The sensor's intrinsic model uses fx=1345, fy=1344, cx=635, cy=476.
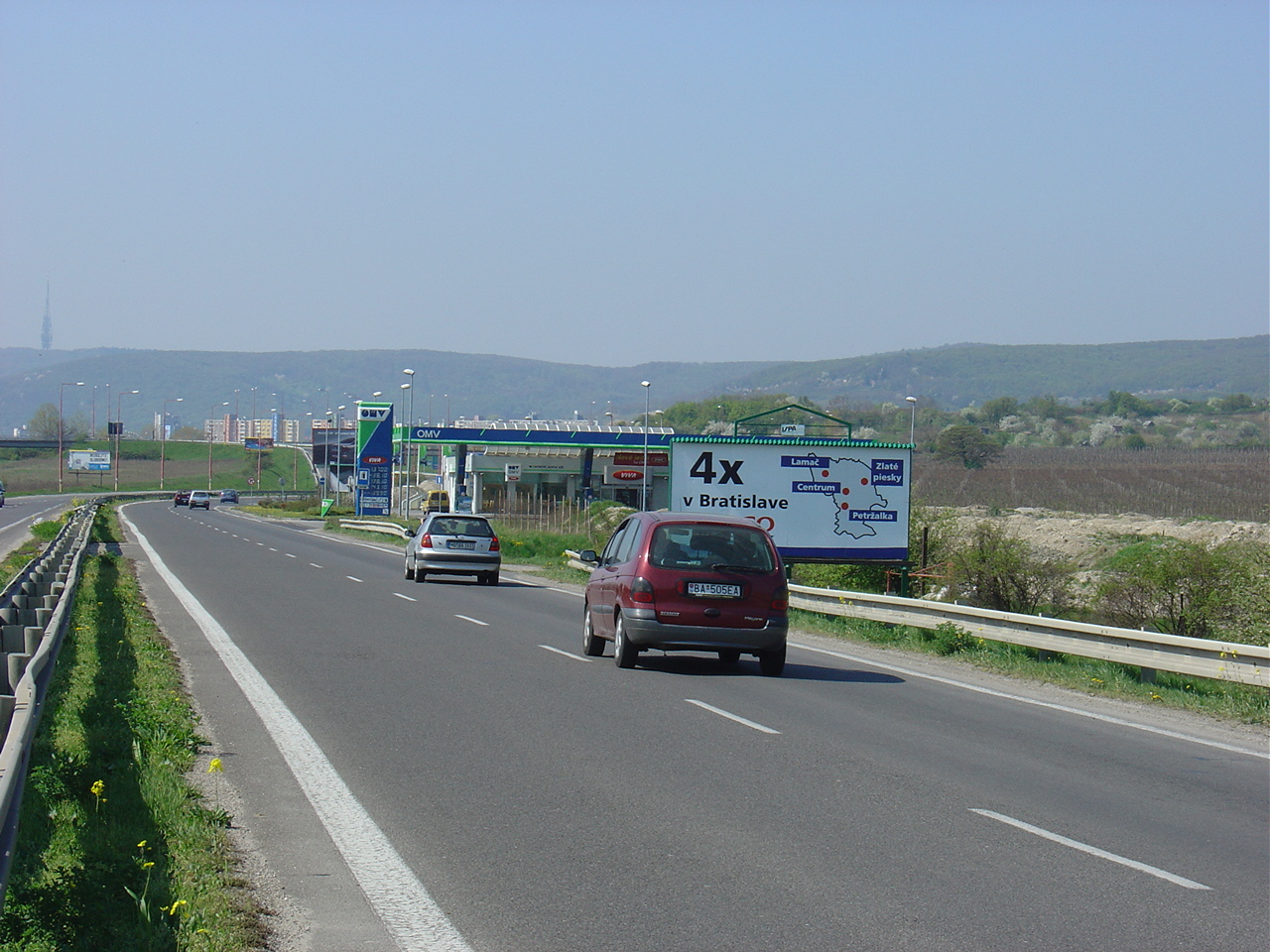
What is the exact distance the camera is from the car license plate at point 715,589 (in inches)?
584

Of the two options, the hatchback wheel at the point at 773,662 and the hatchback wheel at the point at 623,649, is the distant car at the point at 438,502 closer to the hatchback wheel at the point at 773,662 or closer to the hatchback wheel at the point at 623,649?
the hatchback wheel at the point at 623,649

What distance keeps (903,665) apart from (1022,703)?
3570 mm

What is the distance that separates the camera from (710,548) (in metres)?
15.2

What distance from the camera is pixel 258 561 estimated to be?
3616 centimetres

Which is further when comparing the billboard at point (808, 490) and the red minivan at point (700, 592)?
the billboard at point (808, 490)

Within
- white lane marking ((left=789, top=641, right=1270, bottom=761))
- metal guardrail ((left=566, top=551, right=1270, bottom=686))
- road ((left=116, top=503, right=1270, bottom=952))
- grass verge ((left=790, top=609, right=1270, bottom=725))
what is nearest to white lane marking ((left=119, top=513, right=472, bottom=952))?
road ((left=116, top=503, right=1270, bottom=952))

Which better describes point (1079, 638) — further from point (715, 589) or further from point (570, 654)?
point (570, 654)

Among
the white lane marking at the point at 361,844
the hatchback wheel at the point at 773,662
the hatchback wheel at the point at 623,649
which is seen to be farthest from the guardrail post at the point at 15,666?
the hatchback wheel at the point at 773,662

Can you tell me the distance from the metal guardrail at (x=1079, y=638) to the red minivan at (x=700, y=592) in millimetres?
3750

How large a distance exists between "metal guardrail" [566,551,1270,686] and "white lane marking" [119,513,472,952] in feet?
29.4

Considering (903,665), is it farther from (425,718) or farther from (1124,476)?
(1124,476)

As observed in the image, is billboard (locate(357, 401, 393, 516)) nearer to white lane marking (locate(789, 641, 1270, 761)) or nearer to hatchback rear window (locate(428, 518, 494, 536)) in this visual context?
hatchback rear window (locate(428, 518, 494, 536))

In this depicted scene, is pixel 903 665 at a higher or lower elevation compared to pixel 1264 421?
lower

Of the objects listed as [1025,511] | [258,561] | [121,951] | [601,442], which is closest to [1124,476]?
[1025,511]
